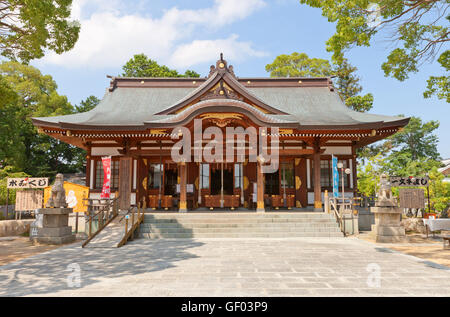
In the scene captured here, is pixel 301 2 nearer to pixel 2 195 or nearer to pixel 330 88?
pixel 330 88

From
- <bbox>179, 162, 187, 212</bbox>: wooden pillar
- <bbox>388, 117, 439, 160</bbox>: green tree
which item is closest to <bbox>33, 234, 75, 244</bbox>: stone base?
<bbox>179, 162, 187, 212</bbox>: wooden pillar

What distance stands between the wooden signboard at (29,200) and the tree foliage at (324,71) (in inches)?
967

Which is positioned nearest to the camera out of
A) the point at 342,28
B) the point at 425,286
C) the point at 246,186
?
the point at 425,286

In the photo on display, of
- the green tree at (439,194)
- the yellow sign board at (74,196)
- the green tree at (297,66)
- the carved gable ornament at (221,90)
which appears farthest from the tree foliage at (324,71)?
the yellow sign board at (74,196)

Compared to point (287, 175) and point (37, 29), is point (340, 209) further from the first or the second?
point (37, 29)

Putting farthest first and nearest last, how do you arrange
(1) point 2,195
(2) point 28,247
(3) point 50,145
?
(3) point 50,145 < (1) point 2,195 < (2) point 28,247

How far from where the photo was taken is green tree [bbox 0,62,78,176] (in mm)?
23875

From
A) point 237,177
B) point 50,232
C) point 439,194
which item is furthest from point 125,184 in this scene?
point 439,194

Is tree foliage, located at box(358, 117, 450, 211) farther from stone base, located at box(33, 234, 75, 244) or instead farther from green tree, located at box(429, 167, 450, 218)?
stone base, located at box(33, 234, 75, 244)

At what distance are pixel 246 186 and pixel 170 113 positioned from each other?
5.95m

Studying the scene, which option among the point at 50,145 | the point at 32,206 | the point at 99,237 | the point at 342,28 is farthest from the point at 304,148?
the point at 50,145

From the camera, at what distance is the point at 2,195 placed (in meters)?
19.0

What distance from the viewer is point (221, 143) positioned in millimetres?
14891

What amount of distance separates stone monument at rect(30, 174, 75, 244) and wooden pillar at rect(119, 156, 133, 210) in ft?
10.0
